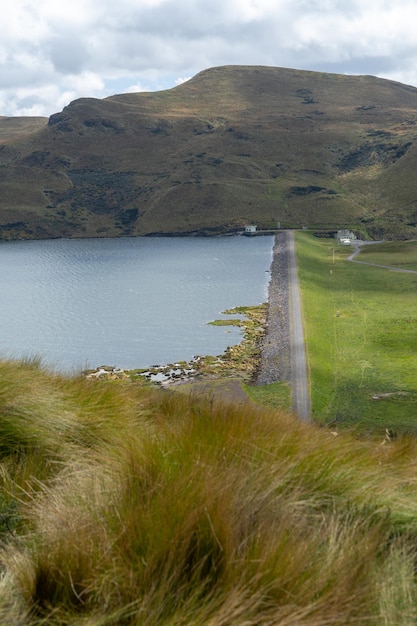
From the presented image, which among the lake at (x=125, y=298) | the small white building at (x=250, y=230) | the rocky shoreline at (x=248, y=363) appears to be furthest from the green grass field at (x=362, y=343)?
the small white building at (x=250, y=230)

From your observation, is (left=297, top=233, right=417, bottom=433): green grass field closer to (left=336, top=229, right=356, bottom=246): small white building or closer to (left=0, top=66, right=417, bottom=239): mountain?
(left=336, top=229, right=356, bottom=246): small white building

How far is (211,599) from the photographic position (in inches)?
112

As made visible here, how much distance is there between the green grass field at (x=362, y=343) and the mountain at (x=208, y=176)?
166 feet

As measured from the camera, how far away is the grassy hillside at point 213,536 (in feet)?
9.32

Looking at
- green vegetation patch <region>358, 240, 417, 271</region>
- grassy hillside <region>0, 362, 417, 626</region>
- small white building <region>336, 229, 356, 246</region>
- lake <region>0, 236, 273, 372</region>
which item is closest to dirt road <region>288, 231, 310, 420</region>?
lake <region>0, 236, 273, 372</region>

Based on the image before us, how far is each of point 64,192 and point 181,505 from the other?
542 ft

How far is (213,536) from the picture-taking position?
307cm

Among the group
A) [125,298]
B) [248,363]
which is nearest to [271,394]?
[248,363]

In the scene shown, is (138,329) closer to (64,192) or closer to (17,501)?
(17,501)

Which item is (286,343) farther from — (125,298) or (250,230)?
(250,230)

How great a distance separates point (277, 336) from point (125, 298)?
25125mm

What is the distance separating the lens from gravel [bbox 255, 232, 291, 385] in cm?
3604

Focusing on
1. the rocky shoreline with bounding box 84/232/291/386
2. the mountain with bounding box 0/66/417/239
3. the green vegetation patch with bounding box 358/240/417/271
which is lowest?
the rocky shoreline with bounding box 84/232/291/386

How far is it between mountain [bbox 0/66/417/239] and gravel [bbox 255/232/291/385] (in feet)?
168
